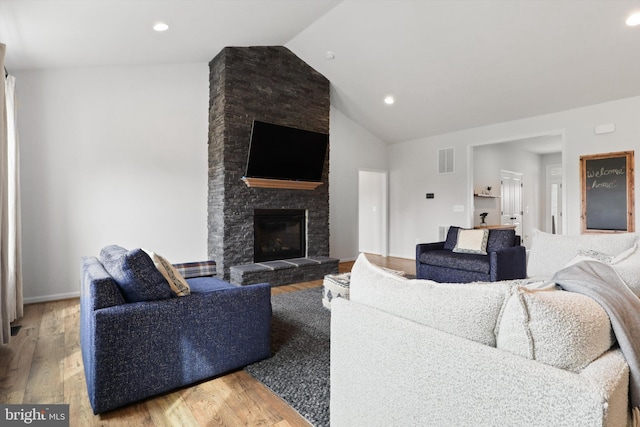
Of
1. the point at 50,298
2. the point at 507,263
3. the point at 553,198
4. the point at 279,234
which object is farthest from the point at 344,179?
the point at 553,198

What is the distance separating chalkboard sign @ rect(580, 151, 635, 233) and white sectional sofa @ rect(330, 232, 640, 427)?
499 centimetres

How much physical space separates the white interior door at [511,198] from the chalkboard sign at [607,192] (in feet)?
8.70

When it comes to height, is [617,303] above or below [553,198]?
below

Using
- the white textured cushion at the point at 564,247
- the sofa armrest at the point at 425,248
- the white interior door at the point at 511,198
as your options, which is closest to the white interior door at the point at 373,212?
the white interior door at the point at 511,198

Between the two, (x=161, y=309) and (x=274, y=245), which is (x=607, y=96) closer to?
(x=274, y=245)

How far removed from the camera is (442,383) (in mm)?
1032

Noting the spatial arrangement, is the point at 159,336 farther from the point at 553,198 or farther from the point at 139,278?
the point at 553,198

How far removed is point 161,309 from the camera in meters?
2.01

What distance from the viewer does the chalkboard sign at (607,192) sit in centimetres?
475

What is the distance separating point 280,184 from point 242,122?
1.08 metres

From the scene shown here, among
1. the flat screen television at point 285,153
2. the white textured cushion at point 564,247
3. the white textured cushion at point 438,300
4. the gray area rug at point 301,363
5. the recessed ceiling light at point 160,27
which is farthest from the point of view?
the flat screen television at point 285,153

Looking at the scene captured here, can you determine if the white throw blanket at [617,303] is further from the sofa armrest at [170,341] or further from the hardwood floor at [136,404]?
the sofa armrest at [170,341]

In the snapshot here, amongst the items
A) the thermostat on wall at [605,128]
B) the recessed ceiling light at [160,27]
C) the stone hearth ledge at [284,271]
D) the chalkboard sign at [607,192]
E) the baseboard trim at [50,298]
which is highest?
the recessed ceiling light at [160,27]

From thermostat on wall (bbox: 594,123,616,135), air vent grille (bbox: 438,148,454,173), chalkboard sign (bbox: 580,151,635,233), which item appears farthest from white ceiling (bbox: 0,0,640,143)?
air vent grille (bbox: 438,148,454,173)
